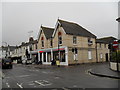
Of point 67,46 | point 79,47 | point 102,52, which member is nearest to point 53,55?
point 67,46

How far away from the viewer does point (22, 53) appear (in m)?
53.5

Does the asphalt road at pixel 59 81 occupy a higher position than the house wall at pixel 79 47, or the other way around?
the house wall at pixel 79 47

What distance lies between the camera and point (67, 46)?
2908 centimetres

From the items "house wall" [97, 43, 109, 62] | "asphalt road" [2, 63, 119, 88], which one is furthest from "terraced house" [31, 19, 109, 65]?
"asphalt road" [2, 63, 119, 88]

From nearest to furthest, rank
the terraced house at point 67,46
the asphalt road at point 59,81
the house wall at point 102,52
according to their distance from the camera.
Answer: the asphalt road at point 59,81
the terraced house at point 67,46
the house wall at point 102,52

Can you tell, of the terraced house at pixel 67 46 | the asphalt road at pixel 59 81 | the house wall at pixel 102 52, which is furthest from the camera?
the house wall at pixel 102 52

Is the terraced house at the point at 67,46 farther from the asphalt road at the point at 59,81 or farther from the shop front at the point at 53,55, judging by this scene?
the asphalt road at the point at 59,81

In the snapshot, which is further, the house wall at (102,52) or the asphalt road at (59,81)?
the house wall at (102,52)

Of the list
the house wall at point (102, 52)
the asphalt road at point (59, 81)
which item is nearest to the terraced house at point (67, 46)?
the house wall at point (102, 52)

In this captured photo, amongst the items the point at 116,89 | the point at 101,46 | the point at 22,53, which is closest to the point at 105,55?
the point at 101,46

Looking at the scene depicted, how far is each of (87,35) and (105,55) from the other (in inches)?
399

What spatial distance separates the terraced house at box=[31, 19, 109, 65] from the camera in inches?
1173

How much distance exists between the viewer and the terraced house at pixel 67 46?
29.8 meters

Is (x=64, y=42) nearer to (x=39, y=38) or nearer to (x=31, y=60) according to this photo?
(x=39, y=38)
